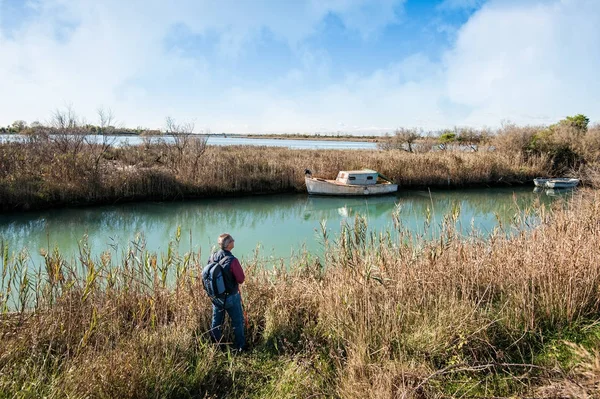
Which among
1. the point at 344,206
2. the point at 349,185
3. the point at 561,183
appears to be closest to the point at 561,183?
the point at 561,183

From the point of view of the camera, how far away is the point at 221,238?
347 centimetres

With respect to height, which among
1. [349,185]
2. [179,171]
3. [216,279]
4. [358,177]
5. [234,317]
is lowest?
[234,317]

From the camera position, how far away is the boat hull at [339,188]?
58.0ft

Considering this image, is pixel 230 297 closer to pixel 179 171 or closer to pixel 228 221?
pixel 228 221

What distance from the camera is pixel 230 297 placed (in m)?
3.50

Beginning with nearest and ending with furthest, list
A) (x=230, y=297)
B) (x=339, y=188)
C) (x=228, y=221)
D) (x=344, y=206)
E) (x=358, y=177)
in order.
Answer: (x=230, y=297) → (x=228, y=221) → (x=344, y=206) → (x=339, y=188) → (x=358, y=177)

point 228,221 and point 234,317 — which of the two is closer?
point 234,317

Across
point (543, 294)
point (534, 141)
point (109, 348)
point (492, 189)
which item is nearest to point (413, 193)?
point (492, 189)

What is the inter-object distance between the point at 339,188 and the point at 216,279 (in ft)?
48.8

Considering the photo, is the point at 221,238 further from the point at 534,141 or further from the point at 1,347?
the point at 534,141

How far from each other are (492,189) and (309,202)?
1276 centimetres

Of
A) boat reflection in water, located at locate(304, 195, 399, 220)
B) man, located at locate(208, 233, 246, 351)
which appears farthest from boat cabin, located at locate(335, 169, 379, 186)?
man, located at locate(208, 233, 246, 351)

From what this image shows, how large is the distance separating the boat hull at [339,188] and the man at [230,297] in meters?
14.2

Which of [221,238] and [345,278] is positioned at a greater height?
[221,238]
